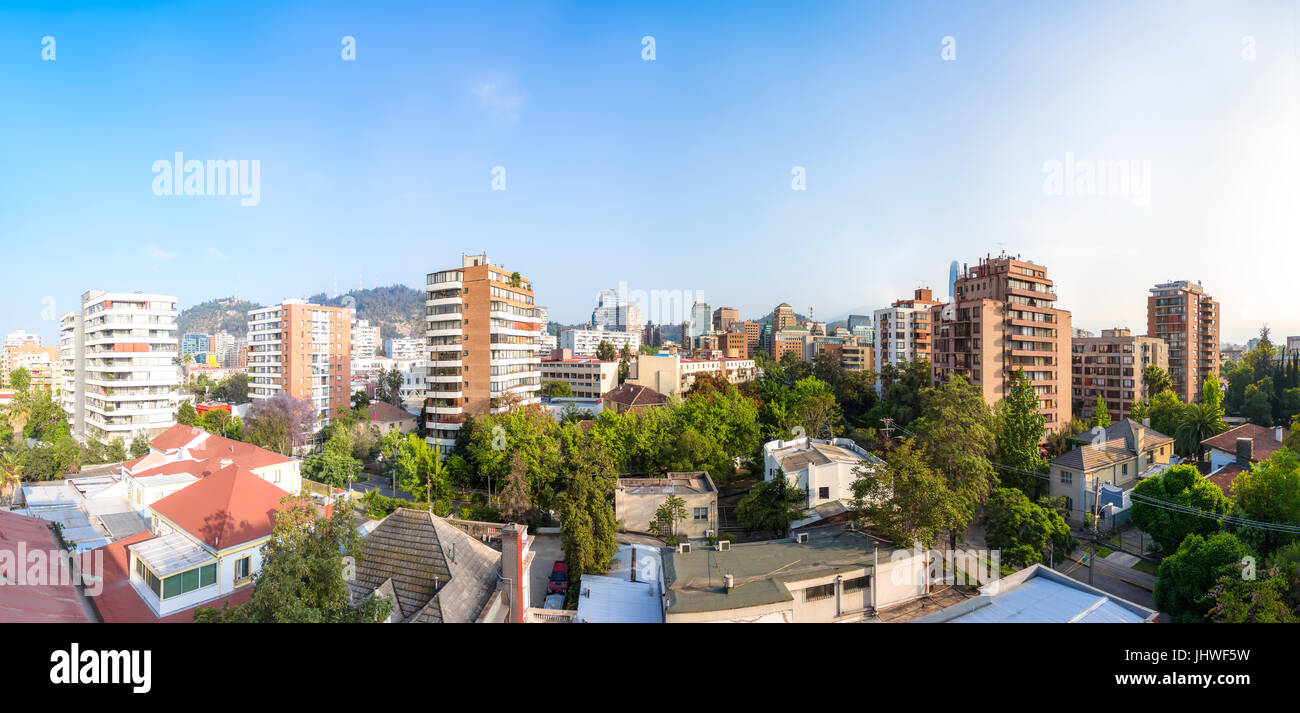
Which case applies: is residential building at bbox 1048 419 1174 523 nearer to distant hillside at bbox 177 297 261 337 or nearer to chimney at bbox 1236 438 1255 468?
chimney at bbox 1236 438 1255 468

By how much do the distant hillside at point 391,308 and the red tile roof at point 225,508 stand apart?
128 metres

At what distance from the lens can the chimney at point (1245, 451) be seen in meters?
14.6

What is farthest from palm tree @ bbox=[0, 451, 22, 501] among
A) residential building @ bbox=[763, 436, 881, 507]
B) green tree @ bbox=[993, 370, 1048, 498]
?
green tree @ bbox=[993, 370, 1048, 498]

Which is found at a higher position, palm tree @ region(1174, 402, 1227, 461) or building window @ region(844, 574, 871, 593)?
palm tree @ region(1174, 402, 1227, 461)

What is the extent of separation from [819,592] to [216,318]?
13909 cm

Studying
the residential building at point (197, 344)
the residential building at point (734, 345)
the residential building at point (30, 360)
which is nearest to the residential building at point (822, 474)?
the residential building at point (734, 345)

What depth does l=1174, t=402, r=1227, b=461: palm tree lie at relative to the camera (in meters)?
17.6

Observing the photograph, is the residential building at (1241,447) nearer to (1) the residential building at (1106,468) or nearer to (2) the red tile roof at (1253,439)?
(2) the red tile roof at (1253,439)

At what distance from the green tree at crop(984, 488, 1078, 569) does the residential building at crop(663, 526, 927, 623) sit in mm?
2220

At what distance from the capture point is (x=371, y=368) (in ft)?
208
